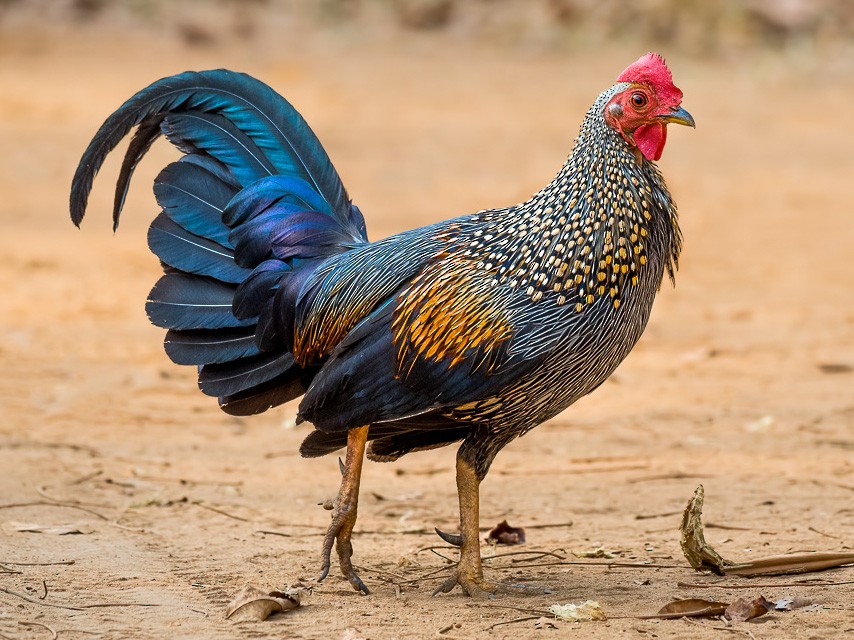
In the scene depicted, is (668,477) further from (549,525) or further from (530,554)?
(530,554)

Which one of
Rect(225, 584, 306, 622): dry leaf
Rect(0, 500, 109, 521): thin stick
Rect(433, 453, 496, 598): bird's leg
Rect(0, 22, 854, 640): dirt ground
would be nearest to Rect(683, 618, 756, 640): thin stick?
Rect(0, 22, 854, 640): dirt ground

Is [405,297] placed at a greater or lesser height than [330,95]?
lesser

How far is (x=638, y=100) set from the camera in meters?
4.91

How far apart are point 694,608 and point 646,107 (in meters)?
2.03

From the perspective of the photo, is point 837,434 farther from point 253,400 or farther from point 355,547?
point 253,400

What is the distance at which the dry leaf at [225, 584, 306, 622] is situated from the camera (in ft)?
15.6

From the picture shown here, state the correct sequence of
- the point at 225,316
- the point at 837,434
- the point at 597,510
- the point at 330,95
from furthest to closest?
1. the point at 330,95
2. the point at 837,434
3. the point at 597,510
4. the point at 225,316

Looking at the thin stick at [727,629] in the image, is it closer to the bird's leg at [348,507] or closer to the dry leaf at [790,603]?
the dry leaf at [790,603]

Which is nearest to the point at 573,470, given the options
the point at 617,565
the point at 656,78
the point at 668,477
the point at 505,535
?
the point at 668,477

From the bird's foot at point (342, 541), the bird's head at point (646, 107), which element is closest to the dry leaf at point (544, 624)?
the bird's foot at point (342, 541)

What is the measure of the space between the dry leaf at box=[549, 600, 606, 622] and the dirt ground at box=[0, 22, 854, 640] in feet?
0.23

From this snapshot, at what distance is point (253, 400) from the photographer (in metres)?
5.48

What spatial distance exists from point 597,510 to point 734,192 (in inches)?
384

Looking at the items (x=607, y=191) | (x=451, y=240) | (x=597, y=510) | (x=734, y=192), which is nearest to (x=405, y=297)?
(x=451, y=240)
